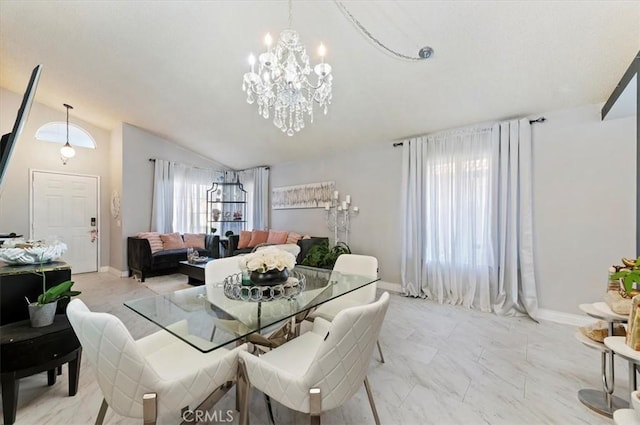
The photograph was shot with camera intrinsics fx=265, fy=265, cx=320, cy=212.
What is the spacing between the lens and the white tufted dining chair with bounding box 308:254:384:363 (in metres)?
2.20

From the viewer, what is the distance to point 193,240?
18.8ft

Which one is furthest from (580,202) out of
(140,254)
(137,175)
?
(137,175)

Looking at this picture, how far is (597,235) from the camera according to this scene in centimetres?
278

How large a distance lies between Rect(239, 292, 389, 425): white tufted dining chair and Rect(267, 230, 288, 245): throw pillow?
12.8 ft

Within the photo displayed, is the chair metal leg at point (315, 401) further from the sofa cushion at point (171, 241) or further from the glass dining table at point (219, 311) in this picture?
the sofa cushion at point (171, 241)

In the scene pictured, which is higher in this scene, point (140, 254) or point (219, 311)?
point (219, 311)

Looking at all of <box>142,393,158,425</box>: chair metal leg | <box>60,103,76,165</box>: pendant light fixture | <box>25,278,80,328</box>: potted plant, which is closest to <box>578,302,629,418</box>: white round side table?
<box>142,393,158,425</box>: chair metal leg

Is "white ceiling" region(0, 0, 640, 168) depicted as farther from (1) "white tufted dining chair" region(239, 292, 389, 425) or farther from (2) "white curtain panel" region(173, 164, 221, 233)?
(1) "white tufted dining chair" region(239, 292, 389, 425)

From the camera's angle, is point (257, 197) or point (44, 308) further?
point (257, 197)

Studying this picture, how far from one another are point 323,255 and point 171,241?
10.5 feet

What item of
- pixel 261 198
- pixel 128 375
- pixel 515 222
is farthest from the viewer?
pixel 261 198

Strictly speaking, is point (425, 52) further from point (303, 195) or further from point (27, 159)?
point (27, 159)

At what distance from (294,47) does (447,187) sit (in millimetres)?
2671

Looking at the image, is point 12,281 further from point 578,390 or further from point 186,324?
point 578,390
